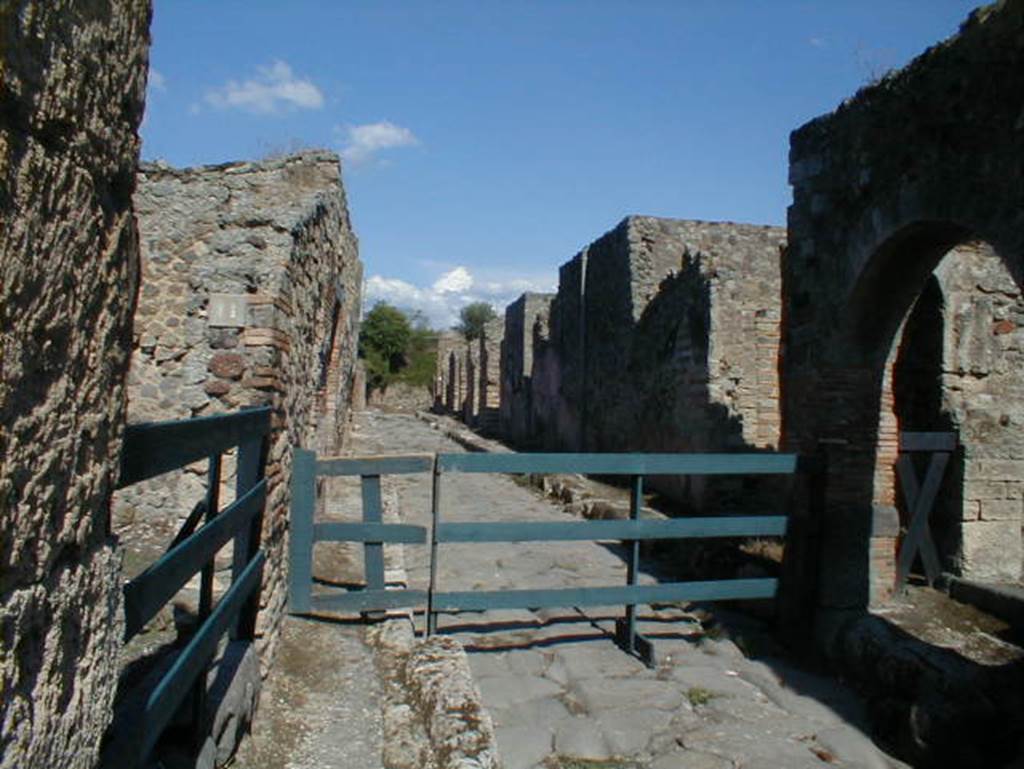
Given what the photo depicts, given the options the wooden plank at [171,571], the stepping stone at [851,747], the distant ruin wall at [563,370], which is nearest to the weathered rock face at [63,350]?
A: the wooden plank at [171,571]

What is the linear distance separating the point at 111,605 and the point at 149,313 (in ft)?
13.8

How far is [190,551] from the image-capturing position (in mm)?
2004

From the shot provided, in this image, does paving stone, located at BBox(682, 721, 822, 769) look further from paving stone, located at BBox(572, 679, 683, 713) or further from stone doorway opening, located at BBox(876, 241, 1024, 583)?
stone doorway opening, located at BBox(876, 241, 1024, 583)

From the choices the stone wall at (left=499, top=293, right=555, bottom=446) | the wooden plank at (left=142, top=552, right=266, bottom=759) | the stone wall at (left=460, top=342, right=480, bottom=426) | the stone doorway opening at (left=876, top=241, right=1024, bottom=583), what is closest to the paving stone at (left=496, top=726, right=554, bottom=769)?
the wooden plank at (left=142, top=552, right=266, bottom=759)

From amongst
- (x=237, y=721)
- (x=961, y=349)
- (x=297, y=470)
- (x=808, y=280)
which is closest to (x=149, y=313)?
(x=297, y=470)

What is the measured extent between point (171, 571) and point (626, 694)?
3.56 m

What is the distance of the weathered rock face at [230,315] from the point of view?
4305mm

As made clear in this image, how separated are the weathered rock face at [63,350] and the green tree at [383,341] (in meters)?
42.4

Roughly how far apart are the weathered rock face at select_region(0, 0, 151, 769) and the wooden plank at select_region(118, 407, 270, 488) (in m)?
0.20

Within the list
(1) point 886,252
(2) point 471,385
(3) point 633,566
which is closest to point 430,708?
(3) point 633,566

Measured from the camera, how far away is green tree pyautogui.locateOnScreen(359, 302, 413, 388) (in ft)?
144

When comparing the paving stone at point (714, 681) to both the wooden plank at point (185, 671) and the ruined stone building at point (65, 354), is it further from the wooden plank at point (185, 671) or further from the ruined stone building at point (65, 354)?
the ruined stone building at point (65, 354)

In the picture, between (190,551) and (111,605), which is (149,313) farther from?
(111,605)

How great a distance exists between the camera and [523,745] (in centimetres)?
406
